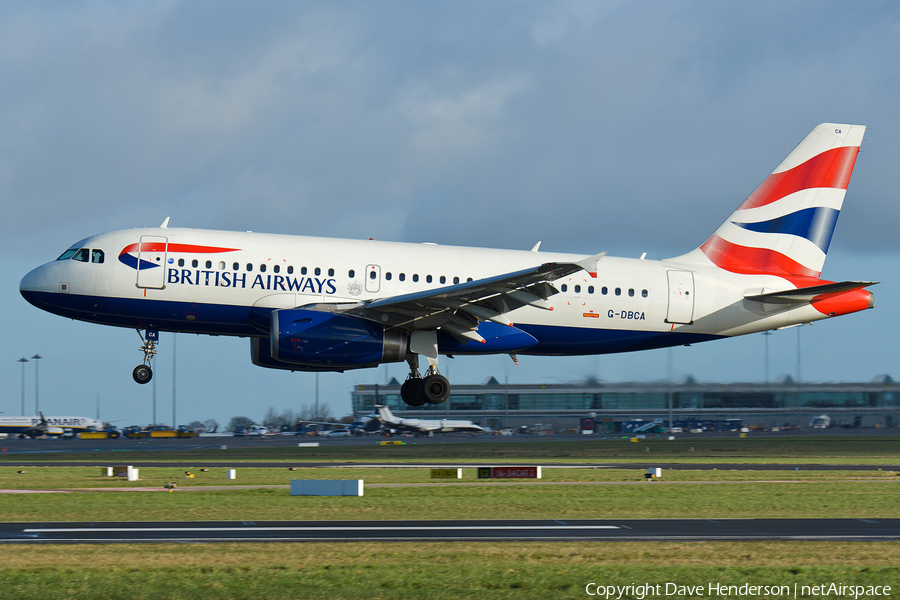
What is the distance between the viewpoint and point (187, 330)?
32094mm

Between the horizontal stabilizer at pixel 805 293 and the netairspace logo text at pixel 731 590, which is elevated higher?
the horizontal stabilizer at pixel 805 293

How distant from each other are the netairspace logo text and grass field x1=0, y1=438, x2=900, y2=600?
95mm

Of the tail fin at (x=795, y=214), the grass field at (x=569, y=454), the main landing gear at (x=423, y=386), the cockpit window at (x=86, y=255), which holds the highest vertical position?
the tail fin at (x=795, y=214)

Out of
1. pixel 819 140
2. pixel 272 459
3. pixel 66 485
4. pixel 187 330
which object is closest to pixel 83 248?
pixel 187 330

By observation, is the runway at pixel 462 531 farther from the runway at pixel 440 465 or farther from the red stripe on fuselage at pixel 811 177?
the red stripe on fuselage at pixel 811 177

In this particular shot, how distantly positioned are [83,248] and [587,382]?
57234mm

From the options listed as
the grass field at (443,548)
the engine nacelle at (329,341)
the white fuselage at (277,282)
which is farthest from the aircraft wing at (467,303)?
the grass field at (443,548)

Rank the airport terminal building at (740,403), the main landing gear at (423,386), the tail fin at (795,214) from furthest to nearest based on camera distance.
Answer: the airport terminal building at (740,403) < the tail fin at (795,214) < the main landing gear at (423,386)

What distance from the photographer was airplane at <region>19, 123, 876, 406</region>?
30812mm

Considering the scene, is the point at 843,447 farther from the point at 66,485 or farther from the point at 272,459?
the point at 66,485

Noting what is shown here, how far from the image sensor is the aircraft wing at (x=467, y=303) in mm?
28859

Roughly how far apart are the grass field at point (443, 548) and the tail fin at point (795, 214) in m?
8.37

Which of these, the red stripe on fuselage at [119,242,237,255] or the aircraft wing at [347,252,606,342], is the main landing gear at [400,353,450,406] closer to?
the aircraft wing at [347,252,606,342]

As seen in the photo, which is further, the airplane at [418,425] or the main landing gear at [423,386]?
the airplane at [418,425]
